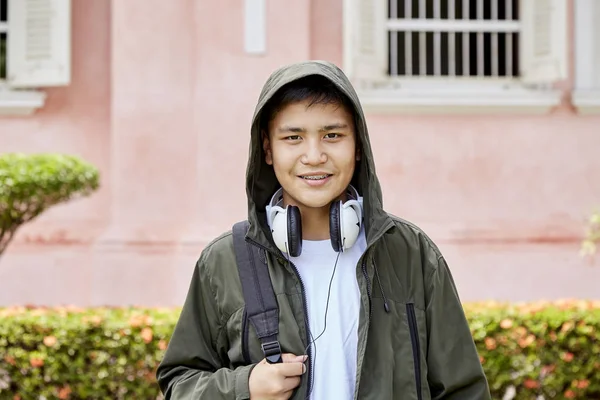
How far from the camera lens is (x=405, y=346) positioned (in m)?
2.13

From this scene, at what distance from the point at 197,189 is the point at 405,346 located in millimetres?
5447

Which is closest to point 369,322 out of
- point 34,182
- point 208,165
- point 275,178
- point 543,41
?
point 275,178

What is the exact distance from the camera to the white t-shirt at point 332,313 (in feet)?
6.95

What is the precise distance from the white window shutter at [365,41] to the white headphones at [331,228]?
529cm

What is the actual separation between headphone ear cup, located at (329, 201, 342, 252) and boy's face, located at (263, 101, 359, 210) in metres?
0.04

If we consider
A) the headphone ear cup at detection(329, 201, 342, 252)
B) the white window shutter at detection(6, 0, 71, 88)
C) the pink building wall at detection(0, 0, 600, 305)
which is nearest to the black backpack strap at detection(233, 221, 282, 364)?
the headphone ear cup at detection(329, 201, 342, 252)

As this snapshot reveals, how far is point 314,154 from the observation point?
7.16ft

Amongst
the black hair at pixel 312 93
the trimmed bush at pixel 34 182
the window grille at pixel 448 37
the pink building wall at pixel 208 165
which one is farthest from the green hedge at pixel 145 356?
the window grille at pixel 448 37

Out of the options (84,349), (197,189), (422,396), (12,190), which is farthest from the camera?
(197,189)

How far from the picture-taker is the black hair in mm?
2213

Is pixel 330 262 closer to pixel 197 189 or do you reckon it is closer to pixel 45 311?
pixel 45 311

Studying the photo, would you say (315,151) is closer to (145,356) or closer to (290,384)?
(290,384)

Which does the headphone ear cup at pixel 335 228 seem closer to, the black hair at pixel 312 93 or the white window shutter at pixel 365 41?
the black hair at pixel 312 93

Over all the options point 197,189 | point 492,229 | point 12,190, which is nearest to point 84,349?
point 12,190
